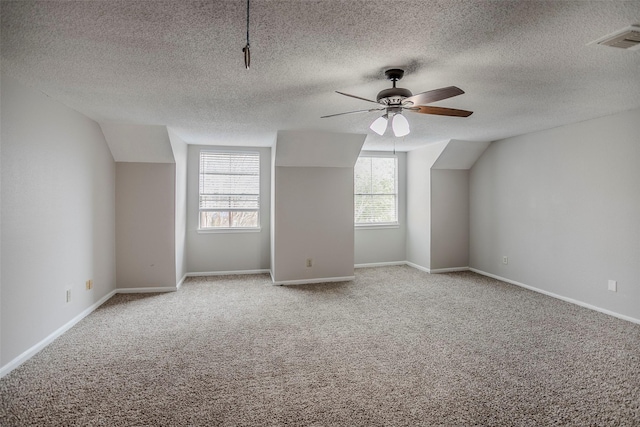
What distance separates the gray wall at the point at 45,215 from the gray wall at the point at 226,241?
1.48 m

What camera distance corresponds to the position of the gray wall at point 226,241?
17.7ft

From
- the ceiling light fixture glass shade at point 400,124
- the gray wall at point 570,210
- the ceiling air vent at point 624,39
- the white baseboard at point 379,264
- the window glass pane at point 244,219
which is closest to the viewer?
the ceiling air vent at point 624,39

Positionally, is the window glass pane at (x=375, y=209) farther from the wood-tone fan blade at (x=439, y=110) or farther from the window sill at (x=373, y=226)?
the wood-tone fan blade at (x=439, y=110)

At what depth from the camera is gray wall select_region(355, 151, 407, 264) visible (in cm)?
615

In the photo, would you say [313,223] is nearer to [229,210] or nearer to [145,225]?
[229,210]

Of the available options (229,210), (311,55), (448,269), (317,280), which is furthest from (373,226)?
(311,55)

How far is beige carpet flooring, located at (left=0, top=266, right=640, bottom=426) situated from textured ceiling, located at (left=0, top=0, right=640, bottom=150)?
227 cm

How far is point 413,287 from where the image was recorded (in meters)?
4.77

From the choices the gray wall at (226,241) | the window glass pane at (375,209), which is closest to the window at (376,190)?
the window glass pane at (375,209)

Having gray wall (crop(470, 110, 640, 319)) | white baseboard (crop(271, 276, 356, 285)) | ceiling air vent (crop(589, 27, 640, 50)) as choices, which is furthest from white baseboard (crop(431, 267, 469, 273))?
ceiling air vent (crop(589, 27, 640, 50))

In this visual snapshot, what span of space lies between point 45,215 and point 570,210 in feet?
19.1

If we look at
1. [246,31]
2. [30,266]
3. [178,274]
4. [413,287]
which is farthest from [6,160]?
[413,287]

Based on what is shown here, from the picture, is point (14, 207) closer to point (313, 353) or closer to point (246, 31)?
point (246, 31)

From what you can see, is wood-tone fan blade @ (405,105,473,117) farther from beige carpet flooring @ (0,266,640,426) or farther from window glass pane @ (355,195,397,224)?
window glass pane @ (355,195,397,224)
